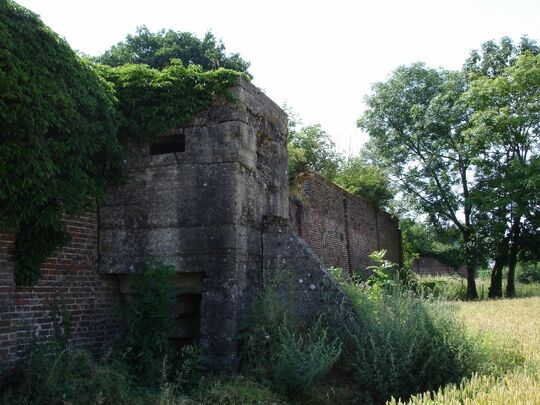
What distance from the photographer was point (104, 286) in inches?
309

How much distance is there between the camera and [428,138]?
1158 inches

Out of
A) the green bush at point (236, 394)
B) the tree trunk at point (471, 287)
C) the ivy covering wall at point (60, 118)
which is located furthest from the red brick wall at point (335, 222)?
the green bush at point (236, 394)

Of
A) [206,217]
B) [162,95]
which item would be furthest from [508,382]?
[162,95]

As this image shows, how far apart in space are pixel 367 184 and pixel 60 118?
70.8 feet

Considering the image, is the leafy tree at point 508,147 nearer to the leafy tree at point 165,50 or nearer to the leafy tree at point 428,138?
the leafy tree at point 428,138

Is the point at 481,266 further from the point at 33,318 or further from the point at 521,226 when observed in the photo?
the point at 33,318

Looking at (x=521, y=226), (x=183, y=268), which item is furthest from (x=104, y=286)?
(x=521, y=226)

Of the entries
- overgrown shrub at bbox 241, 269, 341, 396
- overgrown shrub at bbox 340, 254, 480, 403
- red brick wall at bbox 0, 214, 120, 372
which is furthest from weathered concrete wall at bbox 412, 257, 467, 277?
red brick wall at bbox 0, 214, 120, 372

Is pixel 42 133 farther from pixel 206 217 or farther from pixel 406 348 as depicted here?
pixel 406 348

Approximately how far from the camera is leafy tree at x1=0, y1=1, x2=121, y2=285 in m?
5.83

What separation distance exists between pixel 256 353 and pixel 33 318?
107 inches

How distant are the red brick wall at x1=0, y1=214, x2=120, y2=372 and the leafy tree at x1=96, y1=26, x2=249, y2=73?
848 inches

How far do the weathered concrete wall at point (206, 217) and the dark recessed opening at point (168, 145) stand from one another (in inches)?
7.2

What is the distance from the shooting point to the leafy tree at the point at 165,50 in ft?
92.5
